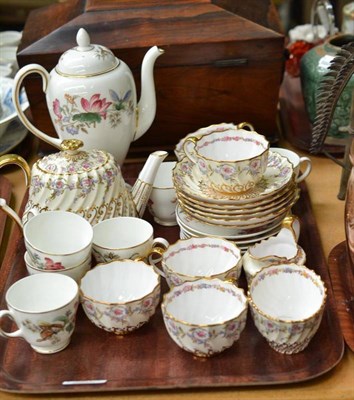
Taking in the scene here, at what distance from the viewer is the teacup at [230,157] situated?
0.92 metres

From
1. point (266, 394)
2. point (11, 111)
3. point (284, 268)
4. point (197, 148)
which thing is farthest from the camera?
point (11, 111)

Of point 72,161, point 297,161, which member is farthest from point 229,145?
point 72,161

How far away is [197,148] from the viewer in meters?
1.01

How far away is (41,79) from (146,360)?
56cm

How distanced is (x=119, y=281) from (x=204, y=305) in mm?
122

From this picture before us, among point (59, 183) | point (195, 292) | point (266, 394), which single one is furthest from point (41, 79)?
point (266, 394)

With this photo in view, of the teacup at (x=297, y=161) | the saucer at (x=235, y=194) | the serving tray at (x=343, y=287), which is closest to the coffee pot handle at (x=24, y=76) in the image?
the saucer at (x=235, y=194)

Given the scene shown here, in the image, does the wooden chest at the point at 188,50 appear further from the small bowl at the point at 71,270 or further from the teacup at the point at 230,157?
the small bowl at the point at 71,270

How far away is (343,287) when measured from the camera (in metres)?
0.89

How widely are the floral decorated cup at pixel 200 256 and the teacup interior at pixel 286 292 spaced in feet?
0.18

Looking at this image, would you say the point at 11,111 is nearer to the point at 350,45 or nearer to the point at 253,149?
the point at 253,149

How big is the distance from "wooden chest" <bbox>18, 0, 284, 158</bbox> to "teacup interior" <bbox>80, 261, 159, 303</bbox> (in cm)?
40

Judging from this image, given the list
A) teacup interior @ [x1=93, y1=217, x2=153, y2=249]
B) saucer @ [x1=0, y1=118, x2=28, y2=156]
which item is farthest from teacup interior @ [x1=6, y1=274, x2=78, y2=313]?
saucer @ [x1=0, y1=118, x2=28, y2=156]

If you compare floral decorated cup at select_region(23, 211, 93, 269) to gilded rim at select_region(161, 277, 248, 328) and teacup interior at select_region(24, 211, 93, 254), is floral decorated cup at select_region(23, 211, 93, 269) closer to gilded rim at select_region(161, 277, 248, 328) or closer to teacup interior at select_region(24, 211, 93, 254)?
teacup interior at select_region(24, 211, 93, 254)
